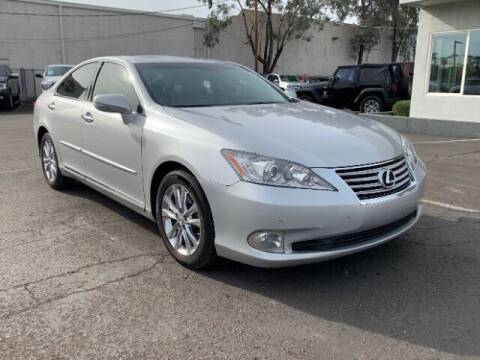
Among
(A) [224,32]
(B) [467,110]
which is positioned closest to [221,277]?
(B) [467,110]

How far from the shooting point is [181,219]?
3.69 m

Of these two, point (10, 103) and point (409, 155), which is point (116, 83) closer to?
point (409, 155)

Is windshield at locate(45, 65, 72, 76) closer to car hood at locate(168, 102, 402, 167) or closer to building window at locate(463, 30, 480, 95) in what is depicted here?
building window at locate(463, 30, 480, 95)

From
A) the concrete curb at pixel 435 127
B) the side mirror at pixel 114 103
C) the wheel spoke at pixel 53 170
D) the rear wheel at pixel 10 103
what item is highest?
the side mirror at pixel 114 103

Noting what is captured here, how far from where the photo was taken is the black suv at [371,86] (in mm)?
15430

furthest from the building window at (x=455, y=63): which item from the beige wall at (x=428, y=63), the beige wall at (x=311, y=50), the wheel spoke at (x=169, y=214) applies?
the beige wall at (x=311, y=50)

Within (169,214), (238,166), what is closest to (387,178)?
(238,166)

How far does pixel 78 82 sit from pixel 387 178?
141 inches

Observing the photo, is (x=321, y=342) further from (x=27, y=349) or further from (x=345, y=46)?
(x=345, y=46)

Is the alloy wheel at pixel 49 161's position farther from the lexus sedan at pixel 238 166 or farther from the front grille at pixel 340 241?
the front grille at pixel 340 241

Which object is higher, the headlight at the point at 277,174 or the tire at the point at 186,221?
the headlight at the point at 277,174

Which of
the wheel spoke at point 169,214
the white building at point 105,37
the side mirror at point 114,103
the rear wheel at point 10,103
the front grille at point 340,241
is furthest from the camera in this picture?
the white building at point 105,37

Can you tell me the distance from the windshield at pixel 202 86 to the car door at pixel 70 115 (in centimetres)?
96

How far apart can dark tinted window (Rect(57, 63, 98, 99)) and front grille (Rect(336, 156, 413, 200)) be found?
10.1 feet
